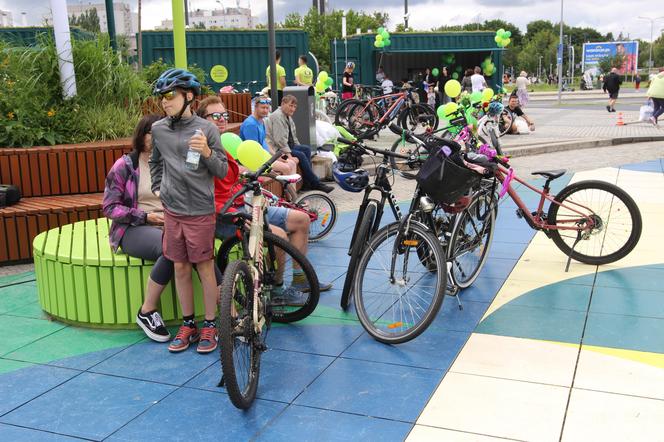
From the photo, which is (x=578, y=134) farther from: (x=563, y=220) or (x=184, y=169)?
(x=184, y=169)

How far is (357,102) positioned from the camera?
16594 mm

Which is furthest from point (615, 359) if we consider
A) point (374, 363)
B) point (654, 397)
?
point (374, 363)

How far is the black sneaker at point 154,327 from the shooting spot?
14.8ft

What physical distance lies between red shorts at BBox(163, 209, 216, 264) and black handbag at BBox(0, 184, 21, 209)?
2949 mm

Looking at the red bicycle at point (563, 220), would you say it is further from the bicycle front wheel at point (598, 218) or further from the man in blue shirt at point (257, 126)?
the man in blue shirt at point (257, 126)

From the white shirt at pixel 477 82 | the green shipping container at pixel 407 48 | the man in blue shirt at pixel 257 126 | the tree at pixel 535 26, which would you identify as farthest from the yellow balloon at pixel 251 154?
the tree at pixel 535 26

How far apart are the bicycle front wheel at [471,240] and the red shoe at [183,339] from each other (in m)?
2.01

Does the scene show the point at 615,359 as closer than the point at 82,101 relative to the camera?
Yes

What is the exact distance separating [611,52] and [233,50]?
58025 millimetres

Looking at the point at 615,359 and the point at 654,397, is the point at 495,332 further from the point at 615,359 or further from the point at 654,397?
the point at 654,397

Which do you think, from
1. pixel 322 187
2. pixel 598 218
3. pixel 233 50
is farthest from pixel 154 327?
pixel 233 50

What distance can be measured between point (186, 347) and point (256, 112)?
3524 millimetres

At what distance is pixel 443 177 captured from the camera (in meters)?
4.75

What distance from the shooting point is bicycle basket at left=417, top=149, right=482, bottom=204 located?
186 inches
